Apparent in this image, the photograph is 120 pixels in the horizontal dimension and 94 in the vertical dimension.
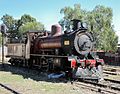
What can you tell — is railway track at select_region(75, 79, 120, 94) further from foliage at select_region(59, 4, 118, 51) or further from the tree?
the tree

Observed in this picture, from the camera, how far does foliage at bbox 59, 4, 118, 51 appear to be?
54.8 meters

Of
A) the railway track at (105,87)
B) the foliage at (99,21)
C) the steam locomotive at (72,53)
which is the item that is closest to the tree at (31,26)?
the foliage at (99,21)

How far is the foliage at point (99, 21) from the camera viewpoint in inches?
2156

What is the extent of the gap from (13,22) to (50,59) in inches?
3779

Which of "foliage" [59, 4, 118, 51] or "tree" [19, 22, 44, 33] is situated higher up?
"tree" [19, 22, 44, 33]

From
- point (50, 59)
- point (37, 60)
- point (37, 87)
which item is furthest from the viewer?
point (37, 60)

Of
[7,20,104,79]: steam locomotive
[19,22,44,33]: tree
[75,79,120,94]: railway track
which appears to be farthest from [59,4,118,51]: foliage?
[75,79,120,94]: railway track

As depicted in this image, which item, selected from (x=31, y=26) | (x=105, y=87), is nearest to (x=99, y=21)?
(x=31, y=26)

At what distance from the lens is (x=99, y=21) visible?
186 feet

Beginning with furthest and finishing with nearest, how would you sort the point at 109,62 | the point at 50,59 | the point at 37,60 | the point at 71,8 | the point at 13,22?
1. the point at 13,22
2. the point at 71,8
3. the point at 109,62
4. the point at 37,60
5. the point at 50,59

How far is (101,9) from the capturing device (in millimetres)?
57562

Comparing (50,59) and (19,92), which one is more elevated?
(50,59)

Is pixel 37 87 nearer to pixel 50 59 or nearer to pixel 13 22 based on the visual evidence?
pixel 50 59

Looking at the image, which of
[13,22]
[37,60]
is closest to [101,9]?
[37,60]
